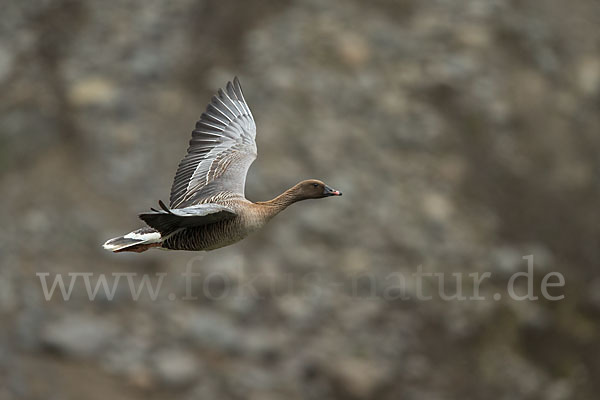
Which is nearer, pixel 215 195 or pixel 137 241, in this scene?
pixel 137 241

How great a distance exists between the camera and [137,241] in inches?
440

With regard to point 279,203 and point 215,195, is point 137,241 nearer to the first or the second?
point 215,195

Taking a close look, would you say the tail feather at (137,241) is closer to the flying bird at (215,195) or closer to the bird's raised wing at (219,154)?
the flying bird at (215,195)

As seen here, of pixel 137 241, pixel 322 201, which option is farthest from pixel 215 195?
pixel 322 201

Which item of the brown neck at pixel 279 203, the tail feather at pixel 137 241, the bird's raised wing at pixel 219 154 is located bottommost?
the tail feather at pixel 137 241

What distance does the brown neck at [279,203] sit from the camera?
1133 cm

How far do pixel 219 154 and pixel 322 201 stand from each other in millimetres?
8911

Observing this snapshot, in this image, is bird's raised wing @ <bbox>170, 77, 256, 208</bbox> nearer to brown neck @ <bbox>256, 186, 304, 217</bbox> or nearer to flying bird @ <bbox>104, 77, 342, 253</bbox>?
flying bird @ <bbox>104, 77, 342, 253</bbox>

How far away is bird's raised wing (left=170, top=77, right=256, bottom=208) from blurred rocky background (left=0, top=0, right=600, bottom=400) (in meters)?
7.38

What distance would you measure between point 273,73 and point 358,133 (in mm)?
2669

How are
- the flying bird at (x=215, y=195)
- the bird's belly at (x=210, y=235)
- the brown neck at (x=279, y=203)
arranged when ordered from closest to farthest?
the flying bird at (x=215, y=195), the bird's belly at (x=210, y=235), the brown neck at (x=279, y=203)

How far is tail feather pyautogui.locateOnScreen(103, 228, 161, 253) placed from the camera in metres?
11.1

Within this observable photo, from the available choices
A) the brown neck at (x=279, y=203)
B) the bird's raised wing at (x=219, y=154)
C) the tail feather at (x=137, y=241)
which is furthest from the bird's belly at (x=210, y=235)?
the bird's raised wing at (x=219, y=154)

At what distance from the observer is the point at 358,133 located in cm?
2278
